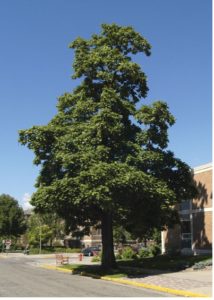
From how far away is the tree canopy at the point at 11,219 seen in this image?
9416 centimetres

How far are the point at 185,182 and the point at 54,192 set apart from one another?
8.20 metres

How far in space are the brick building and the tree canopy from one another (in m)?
57.8

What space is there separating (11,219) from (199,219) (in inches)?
2438

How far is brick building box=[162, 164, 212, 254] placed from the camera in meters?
36.7

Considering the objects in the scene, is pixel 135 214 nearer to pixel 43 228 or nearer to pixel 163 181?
pixel 163 181

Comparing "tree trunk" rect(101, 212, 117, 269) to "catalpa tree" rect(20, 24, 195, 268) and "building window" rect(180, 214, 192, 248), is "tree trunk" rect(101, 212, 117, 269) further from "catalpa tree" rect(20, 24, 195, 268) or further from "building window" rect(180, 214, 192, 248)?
"building window" rect(180, 214, 192, 248)

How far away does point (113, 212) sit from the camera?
26.6 metres

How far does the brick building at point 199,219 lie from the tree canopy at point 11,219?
190ft

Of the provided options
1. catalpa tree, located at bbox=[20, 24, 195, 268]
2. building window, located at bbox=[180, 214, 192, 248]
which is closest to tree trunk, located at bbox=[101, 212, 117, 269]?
catalpa tree, located at bbox=[20, 24, 195, 268]

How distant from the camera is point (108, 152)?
1062 inches

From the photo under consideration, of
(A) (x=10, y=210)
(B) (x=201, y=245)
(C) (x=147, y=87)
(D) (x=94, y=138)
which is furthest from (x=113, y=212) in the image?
(A) (x=10, y=210)

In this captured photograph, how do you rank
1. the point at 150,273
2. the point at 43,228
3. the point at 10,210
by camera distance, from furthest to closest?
the point at 10,210 < the point at 43,228 < the point at 150,273

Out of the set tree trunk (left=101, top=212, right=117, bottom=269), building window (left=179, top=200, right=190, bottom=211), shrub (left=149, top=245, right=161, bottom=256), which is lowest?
shrub (left=149, top=245, right=161, bottom=256)

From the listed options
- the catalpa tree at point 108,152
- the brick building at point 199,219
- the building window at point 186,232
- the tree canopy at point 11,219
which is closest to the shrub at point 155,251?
the brick building at point 199,219
